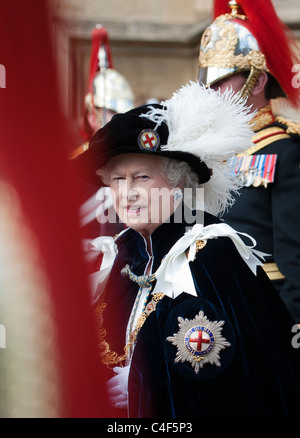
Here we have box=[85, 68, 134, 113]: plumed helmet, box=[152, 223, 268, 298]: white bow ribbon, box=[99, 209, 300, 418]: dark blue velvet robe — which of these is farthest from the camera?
box=[85, 68, 134, 113]: plumed helmet

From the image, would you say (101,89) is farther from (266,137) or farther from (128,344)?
(128,344)

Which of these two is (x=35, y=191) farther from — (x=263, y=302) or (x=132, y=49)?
(x=132, y=49)

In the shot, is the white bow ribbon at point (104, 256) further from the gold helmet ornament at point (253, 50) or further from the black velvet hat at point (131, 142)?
the gold helmet ornament at point (253, 50)

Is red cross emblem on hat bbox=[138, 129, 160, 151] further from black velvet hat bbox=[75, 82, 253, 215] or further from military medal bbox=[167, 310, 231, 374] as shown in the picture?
military medal bbox=[167, 310, 231, 374]

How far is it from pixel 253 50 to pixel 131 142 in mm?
1562

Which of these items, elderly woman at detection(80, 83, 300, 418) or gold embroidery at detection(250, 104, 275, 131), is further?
gold embroidery at detection(250, 104, 275, 131)

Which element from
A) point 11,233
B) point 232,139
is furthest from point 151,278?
point 11,233

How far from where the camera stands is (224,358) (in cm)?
203

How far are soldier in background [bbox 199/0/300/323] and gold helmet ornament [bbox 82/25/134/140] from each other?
2.32 m

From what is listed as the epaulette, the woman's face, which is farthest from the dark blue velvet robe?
the epaulette

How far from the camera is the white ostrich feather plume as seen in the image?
2.28 metres

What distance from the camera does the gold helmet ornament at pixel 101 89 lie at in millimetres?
5879

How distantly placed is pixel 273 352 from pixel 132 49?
11348 mm

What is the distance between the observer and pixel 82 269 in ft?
2.53
